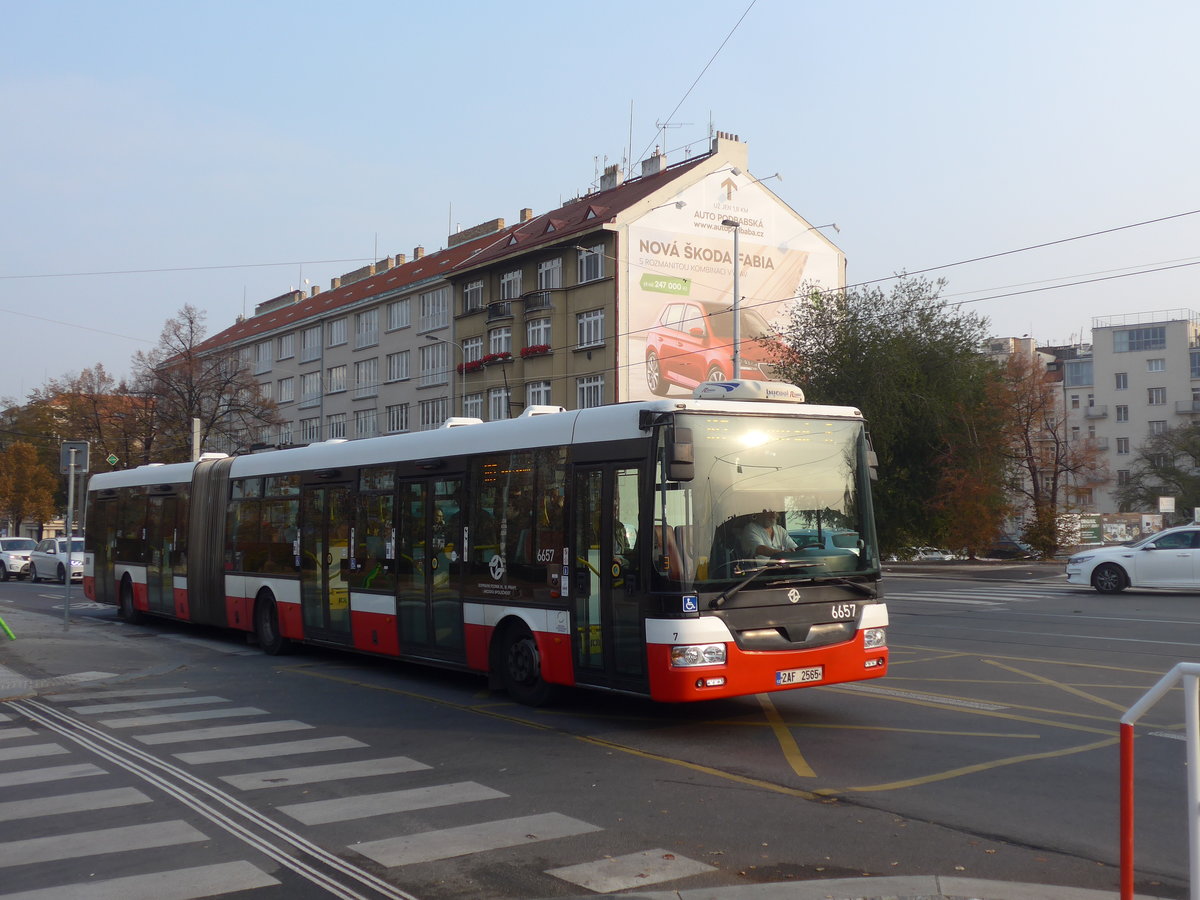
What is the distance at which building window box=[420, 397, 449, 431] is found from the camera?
57969mm

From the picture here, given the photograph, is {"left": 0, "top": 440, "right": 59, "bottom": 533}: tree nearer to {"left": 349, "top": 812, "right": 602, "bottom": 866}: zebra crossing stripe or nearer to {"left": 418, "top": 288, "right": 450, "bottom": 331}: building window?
{"left": 418, "top": 288, "right": 450, "bottom": 331}: building window

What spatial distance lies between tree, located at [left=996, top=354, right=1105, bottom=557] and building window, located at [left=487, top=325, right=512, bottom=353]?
71.6ft

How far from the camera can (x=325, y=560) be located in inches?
601

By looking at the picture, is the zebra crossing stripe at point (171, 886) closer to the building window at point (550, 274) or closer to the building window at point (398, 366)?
the building window at point (550, 274)

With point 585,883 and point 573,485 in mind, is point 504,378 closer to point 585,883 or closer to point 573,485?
point 573,485

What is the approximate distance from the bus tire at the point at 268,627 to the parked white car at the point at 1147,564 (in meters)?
18.7

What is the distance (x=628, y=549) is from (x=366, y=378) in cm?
5753

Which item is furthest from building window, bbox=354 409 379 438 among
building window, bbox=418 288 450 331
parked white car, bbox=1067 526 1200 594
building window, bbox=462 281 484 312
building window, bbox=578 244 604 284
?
parked white car, bbox=1067 526 1200 594

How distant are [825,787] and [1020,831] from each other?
4.80ft

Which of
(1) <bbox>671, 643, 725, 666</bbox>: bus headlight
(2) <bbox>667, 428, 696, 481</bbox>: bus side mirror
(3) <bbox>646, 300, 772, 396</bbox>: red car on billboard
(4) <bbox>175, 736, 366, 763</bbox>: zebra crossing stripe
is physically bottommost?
(4) <bbox>175, 736, 366, 763</bbox>: zebra crossing stripe

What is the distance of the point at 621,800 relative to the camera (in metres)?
7.43

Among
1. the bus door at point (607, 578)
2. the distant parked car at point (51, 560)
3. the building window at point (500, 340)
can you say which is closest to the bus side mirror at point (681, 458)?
the bus door at point (607, 578)

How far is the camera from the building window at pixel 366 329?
65.2 metres

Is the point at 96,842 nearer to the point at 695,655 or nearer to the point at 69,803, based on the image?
the point at 69,803
